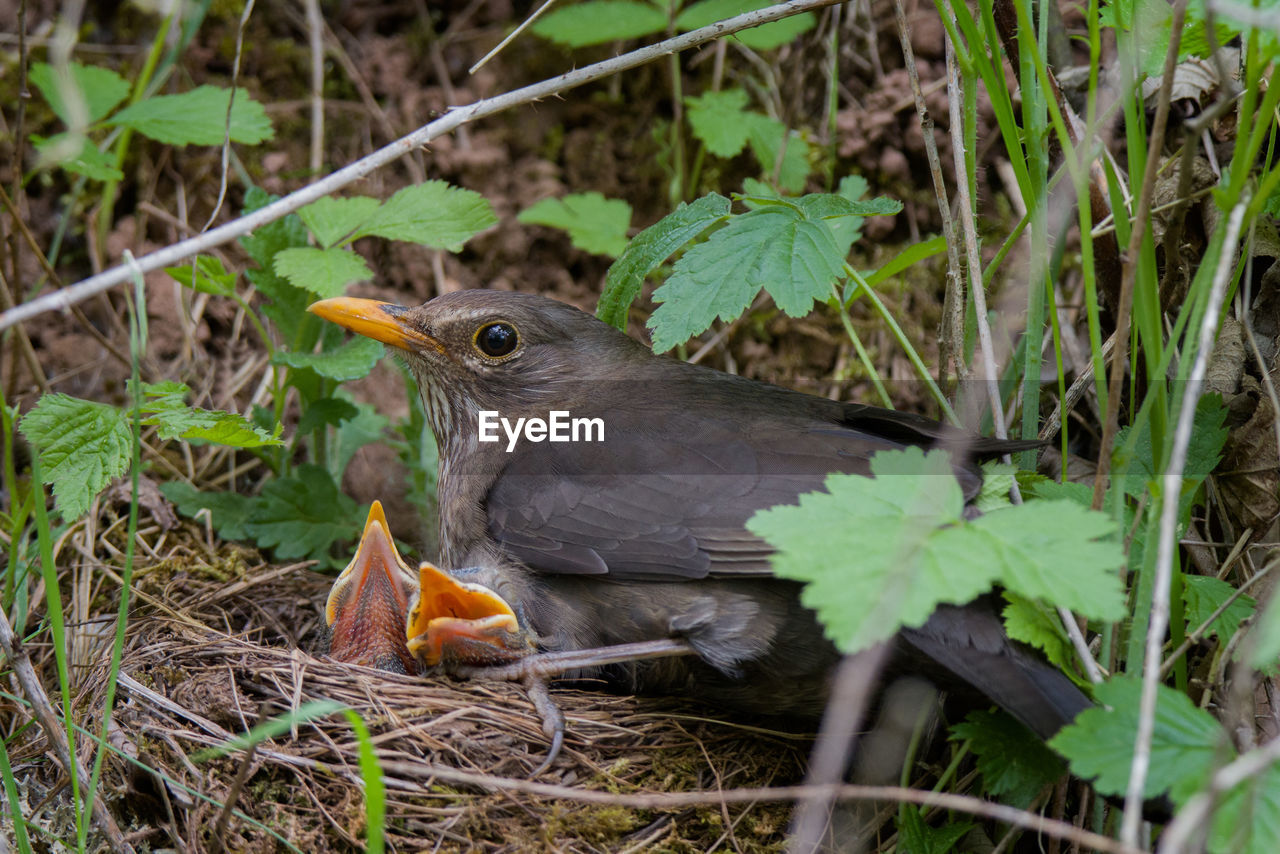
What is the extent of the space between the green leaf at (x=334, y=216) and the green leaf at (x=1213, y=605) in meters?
2.64

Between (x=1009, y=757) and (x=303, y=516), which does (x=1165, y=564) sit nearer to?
(x=1009, y=757)

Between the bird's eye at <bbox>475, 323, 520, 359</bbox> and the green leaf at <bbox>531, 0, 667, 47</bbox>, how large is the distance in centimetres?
120

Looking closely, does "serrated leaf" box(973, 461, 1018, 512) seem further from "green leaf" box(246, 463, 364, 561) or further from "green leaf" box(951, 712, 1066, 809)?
"green leaf" box(246, 463, 364, 561)

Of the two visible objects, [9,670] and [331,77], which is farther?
[331,77]

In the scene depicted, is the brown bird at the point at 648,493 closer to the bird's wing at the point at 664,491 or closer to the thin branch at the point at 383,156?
the bird's wing at the point at 664,491

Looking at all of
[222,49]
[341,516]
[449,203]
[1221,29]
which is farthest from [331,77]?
[1221,29]

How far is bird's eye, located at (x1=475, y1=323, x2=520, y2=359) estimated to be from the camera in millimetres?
3723

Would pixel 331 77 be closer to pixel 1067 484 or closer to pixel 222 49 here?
pixel 222 49

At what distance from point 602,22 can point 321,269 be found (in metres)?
1.57

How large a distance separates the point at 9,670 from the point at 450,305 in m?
1.63

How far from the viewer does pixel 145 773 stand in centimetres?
277

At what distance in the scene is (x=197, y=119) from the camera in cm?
390

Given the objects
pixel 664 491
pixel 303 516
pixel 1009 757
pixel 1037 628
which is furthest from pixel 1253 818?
pixel 303 516

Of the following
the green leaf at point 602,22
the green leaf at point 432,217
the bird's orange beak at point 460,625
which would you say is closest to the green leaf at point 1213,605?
the bird's orange beak at point 460,625
